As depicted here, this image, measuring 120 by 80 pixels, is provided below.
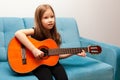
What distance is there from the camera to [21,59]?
1.75 metres

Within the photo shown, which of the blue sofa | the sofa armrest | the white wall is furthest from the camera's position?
the white wall

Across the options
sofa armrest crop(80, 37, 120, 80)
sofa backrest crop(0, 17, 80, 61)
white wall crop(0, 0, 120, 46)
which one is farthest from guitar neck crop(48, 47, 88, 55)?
white wall crop(0, 0, 120, 46)

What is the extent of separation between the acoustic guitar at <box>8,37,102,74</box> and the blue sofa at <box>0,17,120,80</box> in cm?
7

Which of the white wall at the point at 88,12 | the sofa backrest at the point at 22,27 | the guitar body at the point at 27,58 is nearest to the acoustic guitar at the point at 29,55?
the guitar body at the point at 27,58

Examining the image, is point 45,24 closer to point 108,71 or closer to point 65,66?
point 65,66

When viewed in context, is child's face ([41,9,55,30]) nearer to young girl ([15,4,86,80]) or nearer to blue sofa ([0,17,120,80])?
young girl ([15,4,86,80])

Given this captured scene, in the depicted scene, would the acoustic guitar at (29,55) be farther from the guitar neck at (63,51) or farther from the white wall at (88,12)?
the white wall at (88,12)

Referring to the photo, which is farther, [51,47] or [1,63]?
[1,63]

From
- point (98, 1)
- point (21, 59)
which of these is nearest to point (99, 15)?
point (98, 1)

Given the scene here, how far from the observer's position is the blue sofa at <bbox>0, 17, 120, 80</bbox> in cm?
184

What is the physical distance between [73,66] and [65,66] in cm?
7

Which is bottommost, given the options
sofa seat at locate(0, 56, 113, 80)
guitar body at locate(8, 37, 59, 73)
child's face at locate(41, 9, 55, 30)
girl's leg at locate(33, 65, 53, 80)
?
sofa seat at locate(0, 56, 113, 80)

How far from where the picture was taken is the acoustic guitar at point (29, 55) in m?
1.74

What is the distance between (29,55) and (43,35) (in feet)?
0.79
